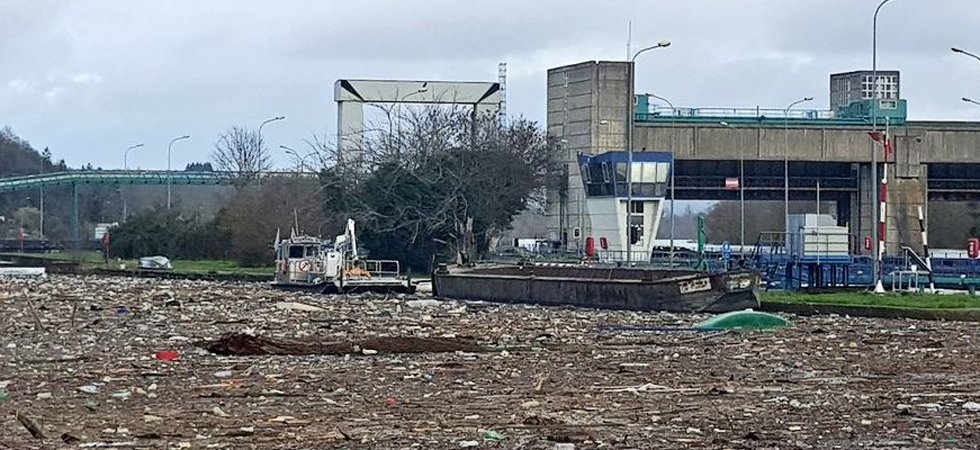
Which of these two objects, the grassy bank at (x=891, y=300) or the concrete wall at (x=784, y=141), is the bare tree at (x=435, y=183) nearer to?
the concrete wall at (x=784, y=141)

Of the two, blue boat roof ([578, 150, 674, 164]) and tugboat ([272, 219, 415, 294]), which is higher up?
blue boat roof ([578, 150, 674, 164])

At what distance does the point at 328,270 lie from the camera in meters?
53.4

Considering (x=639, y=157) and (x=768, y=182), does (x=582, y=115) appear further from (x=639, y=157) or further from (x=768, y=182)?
(x=768, y=182)

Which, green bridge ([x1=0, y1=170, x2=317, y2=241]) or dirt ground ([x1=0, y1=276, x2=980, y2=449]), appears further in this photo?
green bridge ([x1=0, y1=170, x2=317, y2=241])

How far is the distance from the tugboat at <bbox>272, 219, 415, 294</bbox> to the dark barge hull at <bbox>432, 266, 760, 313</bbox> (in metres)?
2.28

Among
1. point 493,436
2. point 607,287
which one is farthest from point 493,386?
point 607,287

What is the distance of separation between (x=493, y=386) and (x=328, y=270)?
35064 mm

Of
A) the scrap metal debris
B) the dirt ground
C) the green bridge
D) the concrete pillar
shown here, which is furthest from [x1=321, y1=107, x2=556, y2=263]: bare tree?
the green bridge

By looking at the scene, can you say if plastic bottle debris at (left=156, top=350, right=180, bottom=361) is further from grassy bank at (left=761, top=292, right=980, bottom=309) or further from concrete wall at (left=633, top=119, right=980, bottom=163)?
concrete wall at (left=633, top=119, right=980, bottom=163)

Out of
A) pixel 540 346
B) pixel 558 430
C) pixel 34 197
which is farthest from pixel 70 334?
pixel 34 197

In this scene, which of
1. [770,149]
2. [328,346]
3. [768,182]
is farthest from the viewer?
[768,182]

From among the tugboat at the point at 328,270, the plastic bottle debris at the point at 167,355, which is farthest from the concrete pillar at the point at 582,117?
the plastic bottle debris at the point at 167,355

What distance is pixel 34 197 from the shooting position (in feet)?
494

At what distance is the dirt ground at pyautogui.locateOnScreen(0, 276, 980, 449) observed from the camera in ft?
46.0
